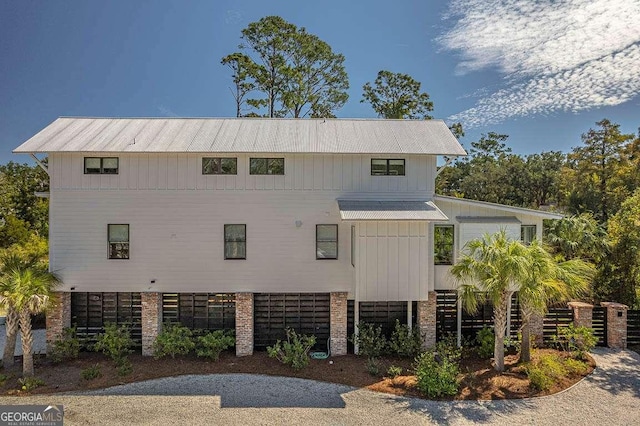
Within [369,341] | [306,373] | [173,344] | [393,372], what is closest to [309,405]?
[306,373]

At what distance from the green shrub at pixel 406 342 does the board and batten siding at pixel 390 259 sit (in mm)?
1392

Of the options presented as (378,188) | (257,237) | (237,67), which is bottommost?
(257,237)

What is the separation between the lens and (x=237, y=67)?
1045 inches

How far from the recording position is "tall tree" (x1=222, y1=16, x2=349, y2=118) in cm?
2591

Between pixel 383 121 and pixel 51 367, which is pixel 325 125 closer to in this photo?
pixel 383 121

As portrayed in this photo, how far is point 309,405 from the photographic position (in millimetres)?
9562

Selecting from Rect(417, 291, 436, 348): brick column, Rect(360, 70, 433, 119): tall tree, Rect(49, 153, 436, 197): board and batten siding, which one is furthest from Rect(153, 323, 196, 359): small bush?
Rect(360, 70, 433, 119): tall tree

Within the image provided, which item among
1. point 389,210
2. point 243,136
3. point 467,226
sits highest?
point 243,136

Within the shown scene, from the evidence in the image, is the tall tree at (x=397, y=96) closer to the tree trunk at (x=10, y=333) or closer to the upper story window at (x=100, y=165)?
the upper story window at (x=100, y=165)

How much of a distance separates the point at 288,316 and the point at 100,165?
343 inches

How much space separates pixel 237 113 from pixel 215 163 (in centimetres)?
1549

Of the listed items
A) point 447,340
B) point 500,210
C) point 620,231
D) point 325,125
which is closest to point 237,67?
point 325,125

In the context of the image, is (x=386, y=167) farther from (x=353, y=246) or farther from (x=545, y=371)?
(x=545, y=371)

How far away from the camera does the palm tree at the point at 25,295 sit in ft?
34.8
